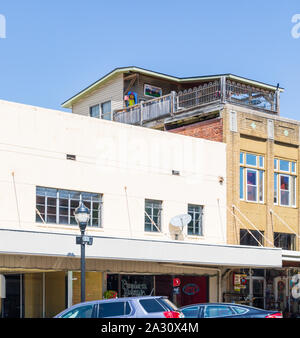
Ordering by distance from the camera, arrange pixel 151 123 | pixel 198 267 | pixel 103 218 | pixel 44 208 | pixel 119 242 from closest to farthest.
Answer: pixel 119 242, pixel 44 208, pixel 103 218, pixel 198 267, pixel 151 123

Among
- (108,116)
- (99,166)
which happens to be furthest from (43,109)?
(108,116)

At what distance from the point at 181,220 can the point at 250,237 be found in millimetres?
5376

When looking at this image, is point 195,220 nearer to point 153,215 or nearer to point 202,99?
point 153,215

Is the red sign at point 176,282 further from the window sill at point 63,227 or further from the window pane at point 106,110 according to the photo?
the window pane at point 106,110

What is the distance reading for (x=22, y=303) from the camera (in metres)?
27.6

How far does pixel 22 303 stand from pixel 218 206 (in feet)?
32.1

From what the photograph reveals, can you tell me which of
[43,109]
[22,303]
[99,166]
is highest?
[43,109]

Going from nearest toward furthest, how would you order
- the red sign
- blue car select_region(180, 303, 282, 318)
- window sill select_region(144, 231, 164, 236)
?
1. blue car select_region(180, 303, 282, 318)
2. window sill select_region(144, 231, 164, 236)
3. the red sign

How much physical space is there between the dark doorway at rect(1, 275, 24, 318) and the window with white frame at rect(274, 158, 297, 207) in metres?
13.4

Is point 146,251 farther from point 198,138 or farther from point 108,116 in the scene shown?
point 108,116

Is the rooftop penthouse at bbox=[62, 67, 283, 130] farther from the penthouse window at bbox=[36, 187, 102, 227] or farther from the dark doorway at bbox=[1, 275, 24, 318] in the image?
the dark doorway at bbox=[1, 275, 24, 318]

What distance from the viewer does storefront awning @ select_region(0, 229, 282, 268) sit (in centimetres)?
2158

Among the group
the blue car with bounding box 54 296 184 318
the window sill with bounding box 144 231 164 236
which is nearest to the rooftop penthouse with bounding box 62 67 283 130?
the window sill with bounding box 144 231 164 236

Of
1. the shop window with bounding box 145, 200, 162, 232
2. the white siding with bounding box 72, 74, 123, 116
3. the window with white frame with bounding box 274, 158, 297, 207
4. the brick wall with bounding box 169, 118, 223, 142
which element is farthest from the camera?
the white siding with bounding box 72, 74, 123, 116
